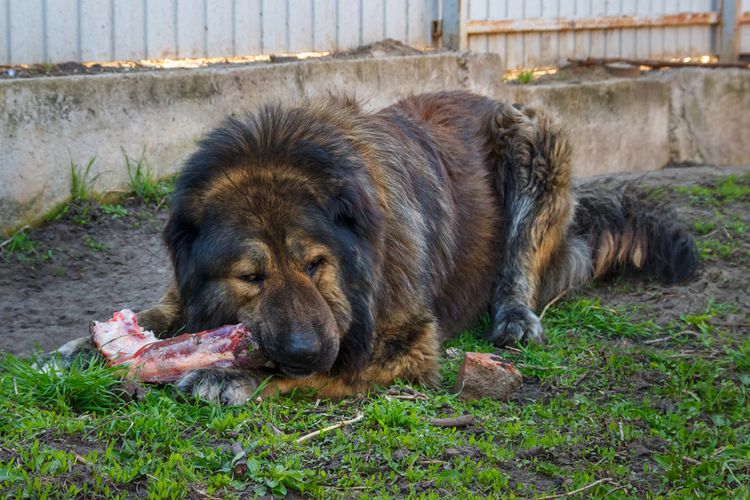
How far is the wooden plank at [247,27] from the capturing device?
8.27 meters

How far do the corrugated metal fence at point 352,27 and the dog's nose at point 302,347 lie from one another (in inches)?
155

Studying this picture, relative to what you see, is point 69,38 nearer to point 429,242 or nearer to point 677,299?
point 429,242

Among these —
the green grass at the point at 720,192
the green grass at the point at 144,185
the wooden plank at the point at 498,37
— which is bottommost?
the green grass at the point at 720,192

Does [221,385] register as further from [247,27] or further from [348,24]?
[348,24]

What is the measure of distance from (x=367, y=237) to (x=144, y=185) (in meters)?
3.15

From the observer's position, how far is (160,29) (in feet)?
25.6

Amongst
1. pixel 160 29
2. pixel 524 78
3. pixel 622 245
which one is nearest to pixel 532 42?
pixel 524 78

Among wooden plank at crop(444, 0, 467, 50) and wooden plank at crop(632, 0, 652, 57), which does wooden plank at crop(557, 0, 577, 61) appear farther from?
wooden plank at crop(444, 0, 467, 50)

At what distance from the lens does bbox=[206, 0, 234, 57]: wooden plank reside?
319 inches

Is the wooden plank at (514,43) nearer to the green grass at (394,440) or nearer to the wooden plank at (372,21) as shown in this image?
the wooden plank at (372,21)

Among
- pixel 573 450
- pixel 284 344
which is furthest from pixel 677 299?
pixel 284 344

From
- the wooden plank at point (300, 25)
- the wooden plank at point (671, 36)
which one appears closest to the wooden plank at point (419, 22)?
the wooden plank at point (300, 25)

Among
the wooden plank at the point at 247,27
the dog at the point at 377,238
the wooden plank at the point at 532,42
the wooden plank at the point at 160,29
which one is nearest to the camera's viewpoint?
the dog at the point at 377,238

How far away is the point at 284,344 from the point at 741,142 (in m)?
8.43
